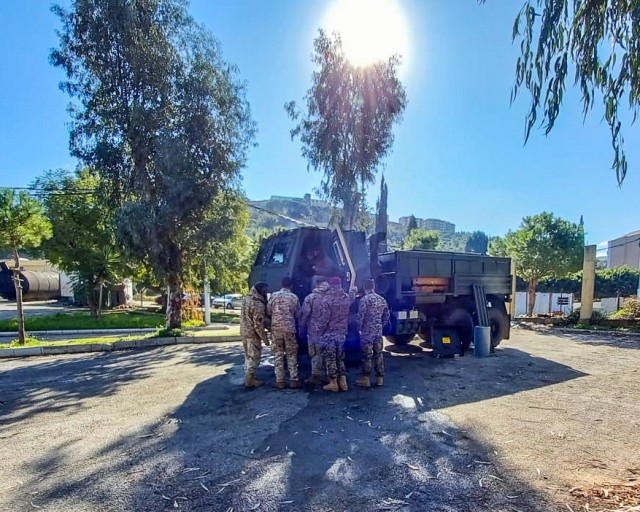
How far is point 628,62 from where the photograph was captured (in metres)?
3.10

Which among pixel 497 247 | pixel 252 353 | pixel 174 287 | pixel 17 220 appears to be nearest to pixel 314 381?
pixel 252 353

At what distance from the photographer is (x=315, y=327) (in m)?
5.58

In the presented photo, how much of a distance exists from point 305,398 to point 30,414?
10.7 feet

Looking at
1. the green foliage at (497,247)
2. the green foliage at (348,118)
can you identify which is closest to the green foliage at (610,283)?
the green foliage at (497,247)

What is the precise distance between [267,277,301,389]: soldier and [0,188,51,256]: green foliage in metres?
7.32

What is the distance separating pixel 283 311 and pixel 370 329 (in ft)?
4.23

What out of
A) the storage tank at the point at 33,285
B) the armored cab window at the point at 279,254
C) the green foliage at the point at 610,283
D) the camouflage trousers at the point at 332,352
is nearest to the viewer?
the camouflage trousers at the point at 332,352

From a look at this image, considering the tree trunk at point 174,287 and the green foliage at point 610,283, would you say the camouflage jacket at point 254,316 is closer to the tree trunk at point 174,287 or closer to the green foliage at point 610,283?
the tree trunk at point 174,287

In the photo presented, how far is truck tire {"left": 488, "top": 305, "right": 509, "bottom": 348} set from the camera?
9.11m

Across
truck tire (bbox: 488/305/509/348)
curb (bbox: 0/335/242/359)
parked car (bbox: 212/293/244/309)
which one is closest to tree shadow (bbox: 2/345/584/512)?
truck tire (bbox: 488/305/509/348)

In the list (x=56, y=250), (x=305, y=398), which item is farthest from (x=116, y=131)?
(x=305, y=398)

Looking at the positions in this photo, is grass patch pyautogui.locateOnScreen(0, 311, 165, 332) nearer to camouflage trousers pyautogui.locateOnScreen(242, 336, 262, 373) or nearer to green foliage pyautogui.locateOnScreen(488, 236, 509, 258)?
camouflage trousers pyautogui.locateOnScreen(242, 336, 262, 373)

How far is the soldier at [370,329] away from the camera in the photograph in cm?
570

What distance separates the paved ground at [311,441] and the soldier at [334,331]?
9.3 inches
